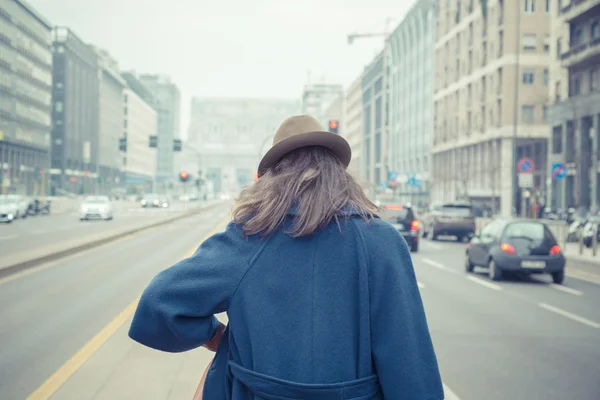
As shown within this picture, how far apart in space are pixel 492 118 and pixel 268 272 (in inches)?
2260

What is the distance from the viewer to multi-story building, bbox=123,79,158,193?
132250mm

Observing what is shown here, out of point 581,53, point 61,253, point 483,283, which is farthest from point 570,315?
point 581,53

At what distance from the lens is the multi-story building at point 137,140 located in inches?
5207

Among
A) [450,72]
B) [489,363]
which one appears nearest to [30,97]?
[489,363]

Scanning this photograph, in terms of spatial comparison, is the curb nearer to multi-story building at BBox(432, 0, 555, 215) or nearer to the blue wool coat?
the blue wool coat

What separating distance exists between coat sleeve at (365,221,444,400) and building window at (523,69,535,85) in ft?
186

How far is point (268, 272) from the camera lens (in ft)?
7.25

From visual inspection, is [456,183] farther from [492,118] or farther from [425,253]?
[425,253]

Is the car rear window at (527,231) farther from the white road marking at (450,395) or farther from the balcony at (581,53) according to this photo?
the balcony at (581,53)

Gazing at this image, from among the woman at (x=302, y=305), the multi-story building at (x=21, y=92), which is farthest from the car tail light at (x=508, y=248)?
the woman at (x=302, y=305)

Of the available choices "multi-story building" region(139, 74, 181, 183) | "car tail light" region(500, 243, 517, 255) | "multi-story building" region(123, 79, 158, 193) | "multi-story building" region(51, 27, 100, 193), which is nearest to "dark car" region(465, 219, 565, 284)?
"car tail light" region(500, 243, 517, 255)

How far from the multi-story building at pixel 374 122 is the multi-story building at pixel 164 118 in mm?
70934

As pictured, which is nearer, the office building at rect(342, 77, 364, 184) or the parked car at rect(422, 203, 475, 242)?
the parked car at rect(422, 203, 475, 242)

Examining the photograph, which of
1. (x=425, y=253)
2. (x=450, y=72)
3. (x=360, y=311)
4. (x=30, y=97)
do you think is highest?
(x=450, y=72)
